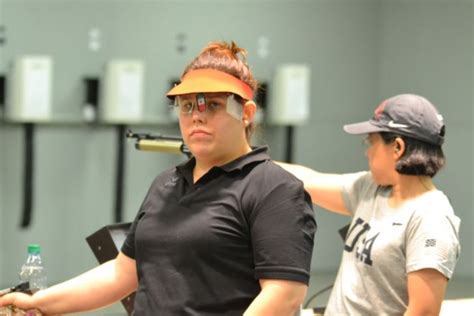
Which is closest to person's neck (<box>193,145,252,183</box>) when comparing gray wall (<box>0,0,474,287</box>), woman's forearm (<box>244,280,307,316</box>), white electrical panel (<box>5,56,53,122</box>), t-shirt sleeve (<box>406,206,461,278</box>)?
woman's forearm (<box>244,280,307,316</box>)

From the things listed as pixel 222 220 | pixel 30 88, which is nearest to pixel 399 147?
pixel 222 220

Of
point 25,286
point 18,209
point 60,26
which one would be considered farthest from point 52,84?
point 25,286

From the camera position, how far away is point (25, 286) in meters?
1.72

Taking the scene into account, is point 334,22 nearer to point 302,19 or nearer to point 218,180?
point 302,19

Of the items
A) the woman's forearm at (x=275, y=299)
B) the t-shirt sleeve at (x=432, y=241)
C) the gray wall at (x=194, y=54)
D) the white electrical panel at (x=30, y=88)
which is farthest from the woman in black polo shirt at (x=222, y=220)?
the gray wall at (x=194, y=54)

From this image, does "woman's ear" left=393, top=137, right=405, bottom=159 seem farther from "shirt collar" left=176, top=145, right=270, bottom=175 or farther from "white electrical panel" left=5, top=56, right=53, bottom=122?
"white electrical panel" left=5, top=56, right=53, bottom=122

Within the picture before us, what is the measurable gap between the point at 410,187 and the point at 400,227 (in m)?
0.12

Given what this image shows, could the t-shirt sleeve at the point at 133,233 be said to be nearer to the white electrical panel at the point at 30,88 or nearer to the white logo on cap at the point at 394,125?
the white logo on cap at the point at 394,125

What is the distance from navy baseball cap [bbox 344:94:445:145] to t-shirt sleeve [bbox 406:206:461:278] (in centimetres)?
20

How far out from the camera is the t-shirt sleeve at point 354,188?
6.95 ft

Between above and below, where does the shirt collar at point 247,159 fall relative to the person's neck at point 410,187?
above

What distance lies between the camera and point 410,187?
1.95 meters

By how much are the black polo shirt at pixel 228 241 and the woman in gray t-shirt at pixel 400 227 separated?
0.50 metres

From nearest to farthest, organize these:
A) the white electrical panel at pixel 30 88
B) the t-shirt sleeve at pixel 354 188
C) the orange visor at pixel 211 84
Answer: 1. the orange visor at pixel 211 84
2. the t-shirt sleeve at pixel 354 188
3. the white electrical panel at pixel 30 88
